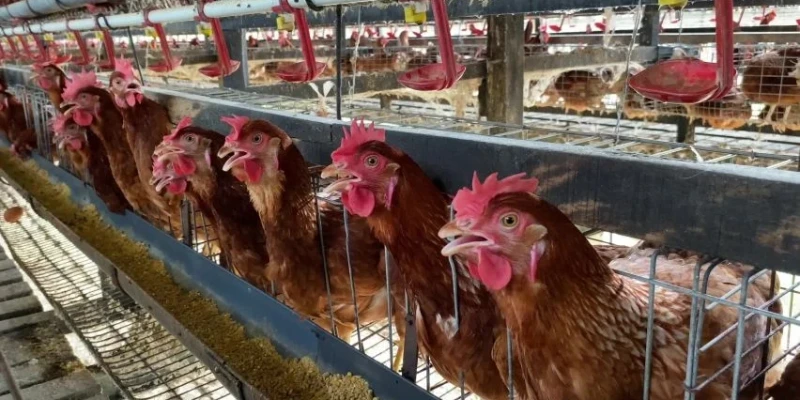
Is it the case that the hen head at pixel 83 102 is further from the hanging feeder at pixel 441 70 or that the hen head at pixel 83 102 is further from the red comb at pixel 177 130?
the hanging feeder at pixel 441 70

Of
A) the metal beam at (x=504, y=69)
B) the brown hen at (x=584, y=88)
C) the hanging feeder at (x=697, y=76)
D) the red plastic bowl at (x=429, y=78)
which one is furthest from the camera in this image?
the brown hen at (x=584, y=88)

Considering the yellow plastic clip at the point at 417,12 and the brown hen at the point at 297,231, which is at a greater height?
the yellow plastic clip at the point at 417,12

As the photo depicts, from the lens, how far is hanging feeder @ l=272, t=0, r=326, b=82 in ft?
3.88

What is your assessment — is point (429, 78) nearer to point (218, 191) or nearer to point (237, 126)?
point (237, 126)

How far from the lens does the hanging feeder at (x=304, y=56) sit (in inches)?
46.6

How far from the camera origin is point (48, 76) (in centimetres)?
308

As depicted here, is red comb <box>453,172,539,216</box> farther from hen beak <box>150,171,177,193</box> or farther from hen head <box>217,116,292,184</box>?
hen beak <box>150,171,177,193</box>

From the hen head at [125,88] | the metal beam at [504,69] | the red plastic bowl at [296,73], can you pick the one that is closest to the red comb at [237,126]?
the red plastic bowl at [296,73]

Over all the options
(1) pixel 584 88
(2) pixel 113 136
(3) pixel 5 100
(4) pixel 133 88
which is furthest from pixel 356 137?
(3) pixel 5 100

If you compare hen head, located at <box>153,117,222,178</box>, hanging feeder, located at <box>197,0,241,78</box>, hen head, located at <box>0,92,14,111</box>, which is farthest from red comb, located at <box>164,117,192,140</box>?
hen head, located at <box>0,92,14,111</box>

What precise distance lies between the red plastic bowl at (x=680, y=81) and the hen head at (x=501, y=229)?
21 cm

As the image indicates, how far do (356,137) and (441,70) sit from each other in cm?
23

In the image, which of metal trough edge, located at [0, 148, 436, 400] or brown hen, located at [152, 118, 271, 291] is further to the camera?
brown hen, located at [152, 118, 271, 291]

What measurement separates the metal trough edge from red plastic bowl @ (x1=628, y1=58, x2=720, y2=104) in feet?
2.35
